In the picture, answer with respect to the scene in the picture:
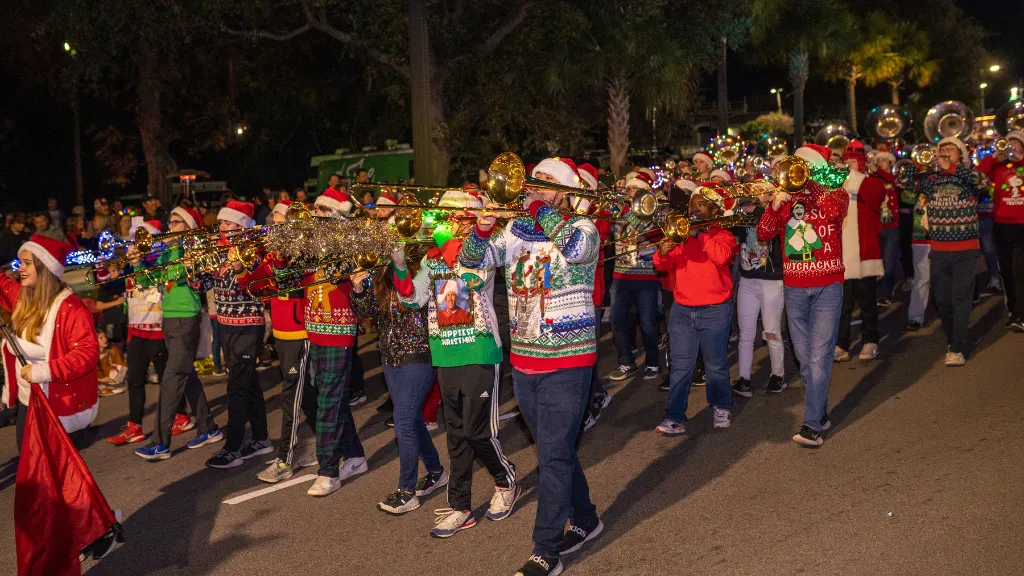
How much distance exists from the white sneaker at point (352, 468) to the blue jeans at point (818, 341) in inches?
124

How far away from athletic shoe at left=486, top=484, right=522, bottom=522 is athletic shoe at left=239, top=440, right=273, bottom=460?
2.41 m

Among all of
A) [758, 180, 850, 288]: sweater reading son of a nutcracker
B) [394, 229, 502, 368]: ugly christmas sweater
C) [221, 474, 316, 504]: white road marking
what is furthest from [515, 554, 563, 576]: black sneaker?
[758, 180, 850, 288]: sweater reading son of a nutcracker

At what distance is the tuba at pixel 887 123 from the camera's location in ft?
55.8

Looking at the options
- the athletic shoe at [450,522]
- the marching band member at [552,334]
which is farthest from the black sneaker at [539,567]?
the athletic shoe at [450,522]

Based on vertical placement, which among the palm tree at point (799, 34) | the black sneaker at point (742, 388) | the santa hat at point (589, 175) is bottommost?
the black sneaker at point (742, 388)

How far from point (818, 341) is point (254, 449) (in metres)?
4.29

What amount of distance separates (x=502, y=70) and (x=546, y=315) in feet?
47.5

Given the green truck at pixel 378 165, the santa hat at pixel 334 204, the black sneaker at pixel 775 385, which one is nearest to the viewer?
the santa hat at pixel 334 204

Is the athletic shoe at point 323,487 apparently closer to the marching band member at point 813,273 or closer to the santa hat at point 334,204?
the santa hat at point 334,204

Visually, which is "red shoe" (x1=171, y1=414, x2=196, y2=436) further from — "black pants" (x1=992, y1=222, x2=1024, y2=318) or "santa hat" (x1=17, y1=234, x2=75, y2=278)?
"black pants" (x1=992, y1=222, x2=1024, y2=318)

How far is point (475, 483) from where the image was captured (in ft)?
22.5

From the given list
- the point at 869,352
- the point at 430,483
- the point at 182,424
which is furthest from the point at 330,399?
the point at 869,352

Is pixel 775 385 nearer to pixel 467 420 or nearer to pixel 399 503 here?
pixel 467 420

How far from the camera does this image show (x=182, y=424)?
29.0 ft
